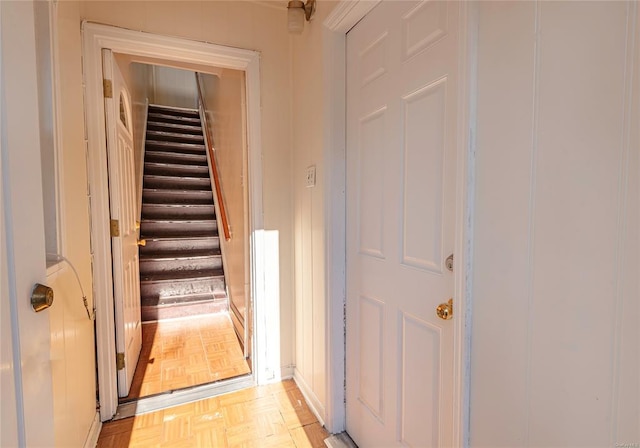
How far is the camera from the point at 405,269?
1178 mm

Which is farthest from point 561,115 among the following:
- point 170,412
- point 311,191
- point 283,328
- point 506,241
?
point 170,412

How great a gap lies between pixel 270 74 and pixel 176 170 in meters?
3.35

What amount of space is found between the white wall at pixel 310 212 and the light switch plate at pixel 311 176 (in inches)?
0.9

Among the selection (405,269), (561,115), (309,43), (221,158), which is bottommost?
(405,269)

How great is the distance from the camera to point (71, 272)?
136 cm

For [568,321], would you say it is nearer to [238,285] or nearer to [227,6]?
[227,6]

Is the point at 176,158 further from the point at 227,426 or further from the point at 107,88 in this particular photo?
the point at 227,426

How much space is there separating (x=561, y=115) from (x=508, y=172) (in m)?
0.15

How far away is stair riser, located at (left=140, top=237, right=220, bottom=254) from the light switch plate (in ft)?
8.81

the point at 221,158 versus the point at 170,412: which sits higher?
the point at 221,158

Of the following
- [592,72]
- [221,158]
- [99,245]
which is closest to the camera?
[592,72]

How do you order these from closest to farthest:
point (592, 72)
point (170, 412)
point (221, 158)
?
1. point (592, 72)
2. point (170, 412)
3. point (221, 158)

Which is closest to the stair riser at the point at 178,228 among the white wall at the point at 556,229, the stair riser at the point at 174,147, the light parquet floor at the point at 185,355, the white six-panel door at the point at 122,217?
the light parquet floor at the point at 185,355

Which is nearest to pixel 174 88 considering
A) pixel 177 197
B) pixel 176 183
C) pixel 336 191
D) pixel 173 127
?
pixel 173 127
